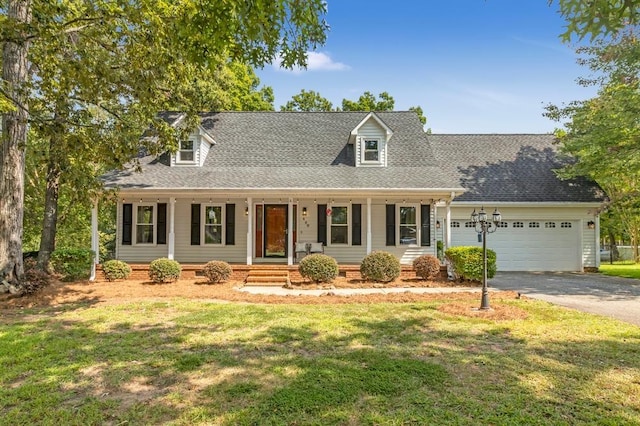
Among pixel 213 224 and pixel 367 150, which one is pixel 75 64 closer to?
pixel 213 224

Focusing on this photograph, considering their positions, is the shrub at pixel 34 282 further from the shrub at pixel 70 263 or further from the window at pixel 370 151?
the window at pixel 370 151

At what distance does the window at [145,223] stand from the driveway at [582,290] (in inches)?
468

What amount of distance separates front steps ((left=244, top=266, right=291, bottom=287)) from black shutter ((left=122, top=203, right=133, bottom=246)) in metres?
5.07

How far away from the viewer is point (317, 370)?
14.5ft

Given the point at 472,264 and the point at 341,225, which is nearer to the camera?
the point at 472,264

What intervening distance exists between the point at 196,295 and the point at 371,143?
8718mm

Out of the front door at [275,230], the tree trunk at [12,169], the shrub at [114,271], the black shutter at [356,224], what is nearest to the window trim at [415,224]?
the black shutter at [356,224]

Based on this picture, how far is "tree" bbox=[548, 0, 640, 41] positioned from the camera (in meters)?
3.37

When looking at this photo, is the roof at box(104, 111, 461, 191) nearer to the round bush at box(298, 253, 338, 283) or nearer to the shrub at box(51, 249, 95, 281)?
the shrub at box(51, 249, 95, 281)

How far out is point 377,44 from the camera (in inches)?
306

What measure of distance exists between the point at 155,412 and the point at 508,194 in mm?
15837

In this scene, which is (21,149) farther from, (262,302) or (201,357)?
(201,357)

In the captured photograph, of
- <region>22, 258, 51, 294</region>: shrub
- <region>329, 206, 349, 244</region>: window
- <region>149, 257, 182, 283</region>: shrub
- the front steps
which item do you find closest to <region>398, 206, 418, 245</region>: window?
<region>329, 206, 349, 244</region>: window

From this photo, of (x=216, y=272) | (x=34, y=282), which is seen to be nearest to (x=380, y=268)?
(x=216, y=272)
